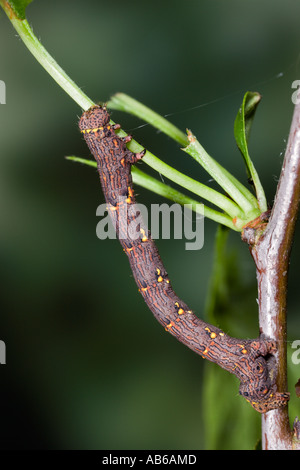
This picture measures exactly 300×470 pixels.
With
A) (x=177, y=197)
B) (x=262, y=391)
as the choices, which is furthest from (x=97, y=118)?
(x=262, y=391)

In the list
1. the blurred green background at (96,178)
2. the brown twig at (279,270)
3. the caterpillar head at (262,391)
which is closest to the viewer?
the brown twig at (279,270)

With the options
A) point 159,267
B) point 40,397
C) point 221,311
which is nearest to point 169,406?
point 40,397

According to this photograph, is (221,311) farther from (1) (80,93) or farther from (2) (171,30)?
(2) (171,30)

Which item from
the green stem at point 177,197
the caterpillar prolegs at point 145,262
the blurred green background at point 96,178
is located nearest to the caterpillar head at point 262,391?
the caterpillar prolegs at point 145,262

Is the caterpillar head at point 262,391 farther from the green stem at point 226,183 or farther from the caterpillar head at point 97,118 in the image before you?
the caterpillar head at point 97,118

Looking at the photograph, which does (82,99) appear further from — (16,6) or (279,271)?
(279,271)

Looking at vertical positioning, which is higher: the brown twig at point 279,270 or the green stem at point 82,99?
the green stem at point 82,99
